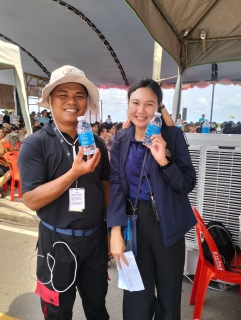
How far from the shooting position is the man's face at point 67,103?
1396mm

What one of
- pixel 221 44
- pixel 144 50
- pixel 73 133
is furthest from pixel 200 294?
pixel 144 50

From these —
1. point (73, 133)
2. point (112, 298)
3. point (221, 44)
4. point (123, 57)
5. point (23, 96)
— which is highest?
point (123, 57)

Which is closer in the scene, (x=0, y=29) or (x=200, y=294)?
(x=200, y=294)

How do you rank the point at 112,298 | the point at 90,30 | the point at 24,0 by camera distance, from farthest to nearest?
1. the point at 90,30
2. the point at 24,0
3. the point at 112,298

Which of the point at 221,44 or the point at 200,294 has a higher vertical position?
the point at 221,44

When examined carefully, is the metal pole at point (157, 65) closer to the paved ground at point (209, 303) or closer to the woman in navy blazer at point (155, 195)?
the woman in navy blazer at point (155, 195)

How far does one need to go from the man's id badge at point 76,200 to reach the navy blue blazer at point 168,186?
177mm

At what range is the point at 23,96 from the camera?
4594 millimetres

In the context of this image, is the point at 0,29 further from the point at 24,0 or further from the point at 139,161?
the point at 139,161

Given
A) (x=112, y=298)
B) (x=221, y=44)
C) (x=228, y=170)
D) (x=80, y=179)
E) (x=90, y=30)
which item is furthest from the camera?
(x=90, y=30)

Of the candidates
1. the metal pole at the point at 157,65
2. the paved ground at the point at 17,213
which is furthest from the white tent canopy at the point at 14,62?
the metal pole at the point at 157,65

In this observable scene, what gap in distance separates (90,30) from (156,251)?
10841 millimetres

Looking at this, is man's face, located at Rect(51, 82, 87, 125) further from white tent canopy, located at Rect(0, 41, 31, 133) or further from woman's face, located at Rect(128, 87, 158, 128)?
white tent canopy, located at Rect(0, 41, 31, 133)

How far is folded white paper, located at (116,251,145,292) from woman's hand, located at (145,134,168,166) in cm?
58
